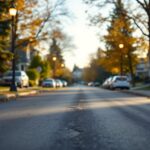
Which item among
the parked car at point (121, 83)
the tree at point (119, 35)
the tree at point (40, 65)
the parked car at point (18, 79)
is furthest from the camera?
the tree at point (40, 65)

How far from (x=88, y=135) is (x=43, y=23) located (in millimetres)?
40516

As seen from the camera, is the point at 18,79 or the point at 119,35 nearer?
the point at 18,79

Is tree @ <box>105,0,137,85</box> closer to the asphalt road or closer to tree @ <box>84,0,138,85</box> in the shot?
tree @ <box>84,0,138,85</box>

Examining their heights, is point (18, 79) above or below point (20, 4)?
below

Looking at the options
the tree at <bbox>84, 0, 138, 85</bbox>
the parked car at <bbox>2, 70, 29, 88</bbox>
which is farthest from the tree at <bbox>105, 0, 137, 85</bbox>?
the parked car at <bbox>2, 70, 29, 88</bbox>

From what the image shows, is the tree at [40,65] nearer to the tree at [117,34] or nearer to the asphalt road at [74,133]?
the tree at [117,34]

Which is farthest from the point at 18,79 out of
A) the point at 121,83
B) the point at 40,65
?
the point at 40,65

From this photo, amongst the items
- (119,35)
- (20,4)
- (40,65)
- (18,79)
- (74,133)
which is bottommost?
(74,133)

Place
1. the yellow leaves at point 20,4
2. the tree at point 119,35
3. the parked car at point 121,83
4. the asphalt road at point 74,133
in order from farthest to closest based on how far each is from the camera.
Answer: the parked car at point 121,83 < the tree at point 119,35 < the yellow leaves at point 20,4 < the asphalt road at point 74,133

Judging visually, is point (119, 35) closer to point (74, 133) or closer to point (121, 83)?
point (121, 83)

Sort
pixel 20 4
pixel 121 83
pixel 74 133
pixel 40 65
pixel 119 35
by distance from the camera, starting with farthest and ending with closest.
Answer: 1. pixel 40 65
2. pixel 119 35
3. pixel 121 83
4. pixel 20 4
5. pixel 74 133

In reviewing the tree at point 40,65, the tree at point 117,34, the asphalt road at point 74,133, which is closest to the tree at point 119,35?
the tree at point 117,34

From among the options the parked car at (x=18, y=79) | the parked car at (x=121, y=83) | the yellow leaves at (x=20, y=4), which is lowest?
the parked car at (x=121, y=83)

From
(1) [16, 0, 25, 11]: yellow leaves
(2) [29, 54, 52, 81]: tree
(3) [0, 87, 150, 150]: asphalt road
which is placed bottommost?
(3) [0, 87, 150, 150]: asphalt road
